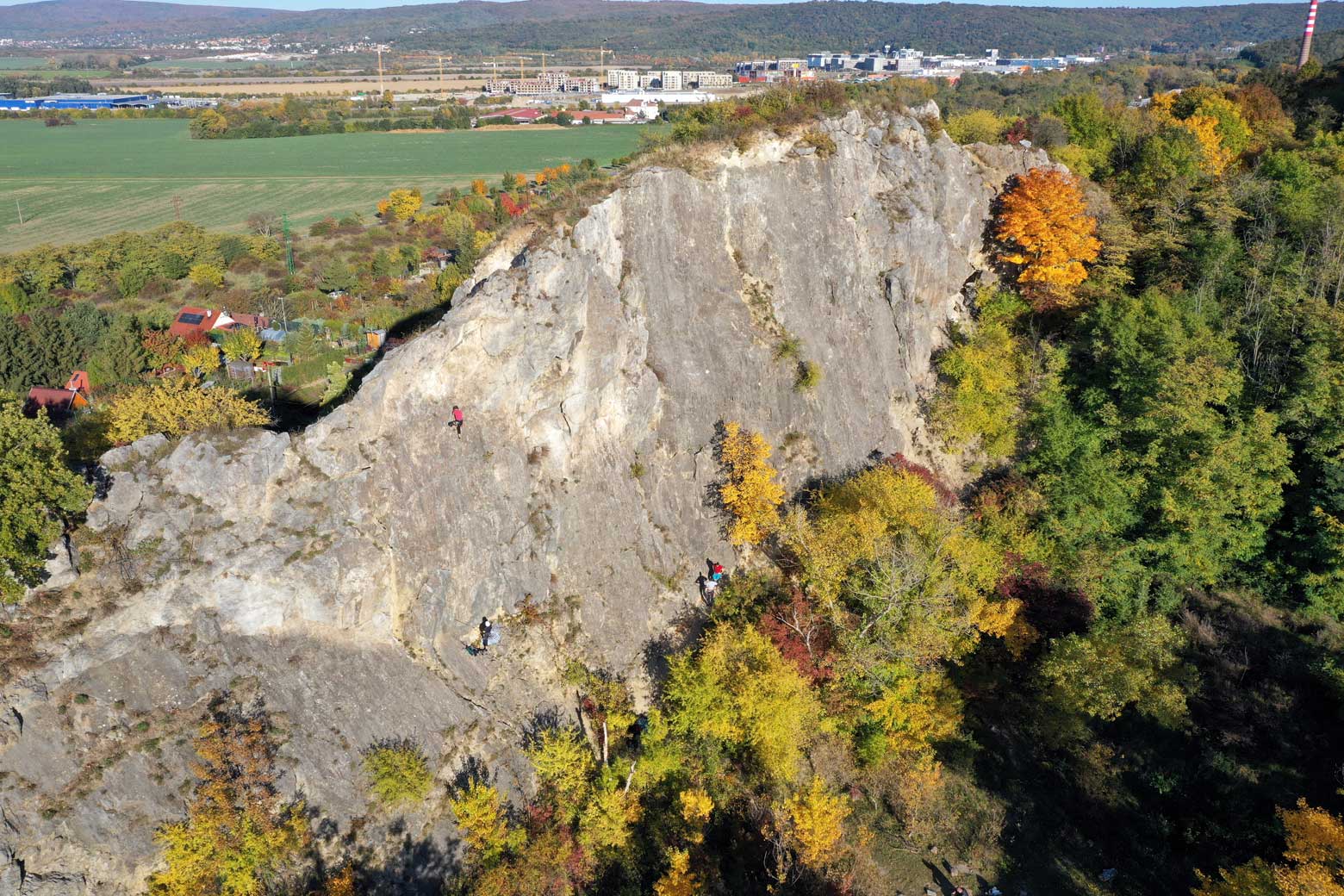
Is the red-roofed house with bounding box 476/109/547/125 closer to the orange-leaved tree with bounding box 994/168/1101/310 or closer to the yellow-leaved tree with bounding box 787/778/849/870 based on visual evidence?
the orange-leaved tree with bounding box 994/168/1101/310

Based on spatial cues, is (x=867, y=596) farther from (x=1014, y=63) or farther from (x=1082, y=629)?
(x=1014, y=63)

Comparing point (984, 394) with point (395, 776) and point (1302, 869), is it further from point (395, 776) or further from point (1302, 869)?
point (395, 776)

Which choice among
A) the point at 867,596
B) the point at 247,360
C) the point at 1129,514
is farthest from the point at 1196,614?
the point at 247,360

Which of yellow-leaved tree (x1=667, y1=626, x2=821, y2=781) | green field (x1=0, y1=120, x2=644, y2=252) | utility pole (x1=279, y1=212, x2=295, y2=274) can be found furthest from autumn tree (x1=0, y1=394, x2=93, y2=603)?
green field (x1=0, y1=120, x2=644, y2=252)

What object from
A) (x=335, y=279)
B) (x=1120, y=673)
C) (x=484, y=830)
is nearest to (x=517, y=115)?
(x=335, y=279)

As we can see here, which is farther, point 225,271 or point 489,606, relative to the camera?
point 225,271
